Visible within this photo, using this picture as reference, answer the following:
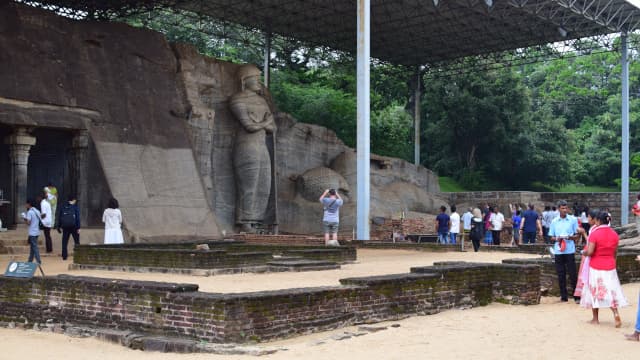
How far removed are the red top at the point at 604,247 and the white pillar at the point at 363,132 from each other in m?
11.6

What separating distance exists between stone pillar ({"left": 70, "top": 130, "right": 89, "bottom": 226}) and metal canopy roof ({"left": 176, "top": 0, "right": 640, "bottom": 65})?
8867mm

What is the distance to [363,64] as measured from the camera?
67.5 feet

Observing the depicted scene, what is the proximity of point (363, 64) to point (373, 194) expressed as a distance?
29.8ft

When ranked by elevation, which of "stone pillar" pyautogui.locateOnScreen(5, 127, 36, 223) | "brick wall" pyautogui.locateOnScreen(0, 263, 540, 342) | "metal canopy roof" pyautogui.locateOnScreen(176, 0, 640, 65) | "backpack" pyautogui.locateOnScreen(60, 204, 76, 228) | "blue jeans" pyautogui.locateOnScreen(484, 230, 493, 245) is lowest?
"brick wall" pyautogui.locateOnScreen(0, 263, 540, 342)

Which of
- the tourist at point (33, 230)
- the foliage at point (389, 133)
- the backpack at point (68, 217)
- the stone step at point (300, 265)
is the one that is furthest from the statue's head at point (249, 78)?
the stone step at point (300, 265)

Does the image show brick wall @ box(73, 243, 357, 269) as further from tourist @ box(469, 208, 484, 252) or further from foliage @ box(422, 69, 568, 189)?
foliage @ box(422, 69, 568, 189)

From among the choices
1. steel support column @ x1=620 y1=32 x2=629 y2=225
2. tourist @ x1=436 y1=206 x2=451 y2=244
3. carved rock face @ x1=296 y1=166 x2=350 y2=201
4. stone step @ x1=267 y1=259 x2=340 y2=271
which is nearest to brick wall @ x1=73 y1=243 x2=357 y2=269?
stone step @ x1=267 y1=259 x2=340 y2=271

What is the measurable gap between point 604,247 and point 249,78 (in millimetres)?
18282

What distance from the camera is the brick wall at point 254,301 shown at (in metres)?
7.42

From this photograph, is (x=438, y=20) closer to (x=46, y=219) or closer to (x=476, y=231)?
(x=476, y=231)

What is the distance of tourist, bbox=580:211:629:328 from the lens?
28.6ft

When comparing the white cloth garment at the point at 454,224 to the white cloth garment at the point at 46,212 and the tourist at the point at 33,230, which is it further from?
the tourist at the point at 33,230

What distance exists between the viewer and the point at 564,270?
423 inches

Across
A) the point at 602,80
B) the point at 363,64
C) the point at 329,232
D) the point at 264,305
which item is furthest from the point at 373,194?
the point at 602,80
